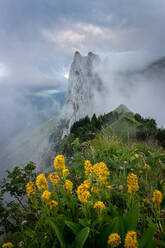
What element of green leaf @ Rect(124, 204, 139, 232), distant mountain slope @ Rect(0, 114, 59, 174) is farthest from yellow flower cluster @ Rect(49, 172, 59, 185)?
distant mountain slope @ Rect(0, 114, 59, 174)

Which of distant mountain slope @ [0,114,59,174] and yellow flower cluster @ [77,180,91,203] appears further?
distant mountain slope @ [0,114,59,174]

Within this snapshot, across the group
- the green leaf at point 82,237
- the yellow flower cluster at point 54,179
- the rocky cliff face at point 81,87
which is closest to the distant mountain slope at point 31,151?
the rocky cliff face at point 81,87

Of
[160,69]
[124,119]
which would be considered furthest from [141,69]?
[124,119]

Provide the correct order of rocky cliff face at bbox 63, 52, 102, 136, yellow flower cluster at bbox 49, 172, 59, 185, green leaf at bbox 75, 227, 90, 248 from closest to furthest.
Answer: green leaf at bbox 75, 227, 90, 248
yellow flower cluster at bbox 49, 172, 59, 185
rocky cliff face at bbox 63, 52, 102, 136

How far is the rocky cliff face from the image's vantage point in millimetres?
60062

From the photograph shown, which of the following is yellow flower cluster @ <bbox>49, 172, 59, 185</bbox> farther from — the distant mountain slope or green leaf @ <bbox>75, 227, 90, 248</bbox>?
the distant mountain slope

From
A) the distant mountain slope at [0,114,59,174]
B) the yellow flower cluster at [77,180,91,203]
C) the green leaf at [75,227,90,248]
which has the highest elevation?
the distant mountain slope at [0,114,59,174]

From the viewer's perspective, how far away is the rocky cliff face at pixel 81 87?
6006 centimetres

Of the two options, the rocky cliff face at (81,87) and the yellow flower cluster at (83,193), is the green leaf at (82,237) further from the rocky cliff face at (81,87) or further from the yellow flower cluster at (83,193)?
the rocky cliff face at (81,87)

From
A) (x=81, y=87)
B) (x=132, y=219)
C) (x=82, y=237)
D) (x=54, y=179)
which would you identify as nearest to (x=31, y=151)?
(x=81, y=87)

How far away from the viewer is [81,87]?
66.2 metres

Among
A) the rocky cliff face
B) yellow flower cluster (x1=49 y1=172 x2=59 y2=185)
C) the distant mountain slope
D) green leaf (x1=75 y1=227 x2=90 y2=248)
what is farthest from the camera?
the rocky cliff face

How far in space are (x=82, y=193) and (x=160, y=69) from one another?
86.1 m

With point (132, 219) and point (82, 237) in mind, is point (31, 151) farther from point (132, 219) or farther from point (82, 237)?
point (132, 219)
